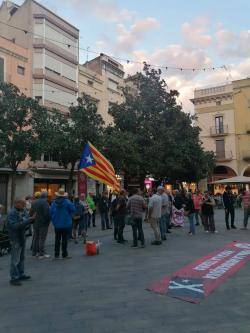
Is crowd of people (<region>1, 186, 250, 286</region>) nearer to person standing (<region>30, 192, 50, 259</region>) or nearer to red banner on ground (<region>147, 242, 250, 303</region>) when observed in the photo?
person standing (<region>30, 192, 50, 259</region>)

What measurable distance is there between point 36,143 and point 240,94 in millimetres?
32780

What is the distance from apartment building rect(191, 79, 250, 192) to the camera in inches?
1791

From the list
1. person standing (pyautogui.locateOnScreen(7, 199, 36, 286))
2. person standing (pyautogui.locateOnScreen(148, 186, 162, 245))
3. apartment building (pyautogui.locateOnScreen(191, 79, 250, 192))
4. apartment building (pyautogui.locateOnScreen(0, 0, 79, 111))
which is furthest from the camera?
apartment building (pyautogui.locateOnScreen(191, 79, 250, 192))

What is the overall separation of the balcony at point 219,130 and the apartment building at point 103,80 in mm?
12446

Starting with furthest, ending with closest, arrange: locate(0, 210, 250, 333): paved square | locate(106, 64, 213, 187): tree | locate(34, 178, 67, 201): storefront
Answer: locate(34, 178, 67, 201): storefront < locate(106, 64, 213, 187): tree < locate(0, 210, 250, 333): paved square

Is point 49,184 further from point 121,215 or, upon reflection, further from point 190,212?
point 121,215

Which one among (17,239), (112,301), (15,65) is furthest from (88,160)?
(15,65)

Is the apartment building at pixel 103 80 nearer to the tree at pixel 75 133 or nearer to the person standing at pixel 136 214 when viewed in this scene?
the tree at pixel 75 133

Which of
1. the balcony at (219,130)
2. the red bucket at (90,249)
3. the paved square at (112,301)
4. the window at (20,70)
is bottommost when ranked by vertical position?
the paved square at (112,301)

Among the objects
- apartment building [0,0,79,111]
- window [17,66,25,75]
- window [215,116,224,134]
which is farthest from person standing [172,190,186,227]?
window [215,116,224,134]

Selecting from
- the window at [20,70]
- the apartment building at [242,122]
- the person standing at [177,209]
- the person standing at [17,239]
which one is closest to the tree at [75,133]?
the window at [20,70]

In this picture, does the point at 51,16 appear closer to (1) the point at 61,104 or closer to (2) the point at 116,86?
(1) the point at 61,104

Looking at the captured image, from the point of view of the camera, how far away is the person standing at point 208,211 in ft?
48.7

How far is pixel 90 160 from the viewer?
41.9ft
